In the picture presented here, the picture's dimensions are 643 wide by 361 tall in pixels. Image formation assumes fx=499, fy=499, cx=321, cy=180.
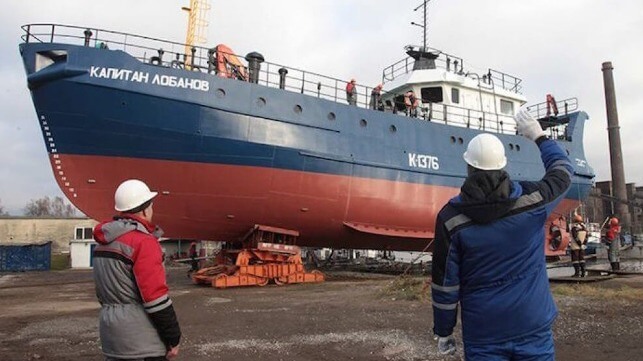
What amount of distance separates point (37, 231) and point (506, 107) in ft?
145

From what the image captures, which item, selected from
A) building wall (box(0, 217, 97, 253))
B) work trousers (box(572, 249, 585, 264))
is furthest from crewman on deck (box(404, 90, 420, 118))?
building wall (box(0, 217, 97, 253))

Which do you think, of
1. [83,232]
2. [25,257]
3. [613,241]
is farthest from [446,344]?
[83,232]

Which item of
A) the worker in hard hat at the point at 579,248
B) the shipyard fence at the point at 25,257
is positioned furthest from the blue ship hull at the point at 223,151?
the shipyard fence at the point at 25,257

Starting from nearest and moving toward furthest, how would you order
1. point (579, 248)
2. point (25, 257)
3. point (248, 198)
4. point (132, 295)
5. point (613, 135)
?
point (132, 295) → point (248, 198) → point (579, 248) → point (25, 257) → point (613, 135)

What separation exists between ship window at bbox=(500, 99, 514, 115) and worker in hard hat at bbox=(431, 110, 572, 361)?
17.1 metres

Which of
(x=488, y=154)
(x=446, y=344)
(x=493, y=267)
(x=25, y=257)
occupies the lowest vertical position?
(x=25, y=257)

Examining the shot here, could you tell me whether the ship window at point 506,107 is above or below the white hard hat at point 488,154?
above

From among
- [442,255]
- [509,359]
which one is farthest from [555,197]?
[509,359]

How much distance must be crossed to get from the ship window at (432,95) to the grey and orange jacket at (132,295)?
15.3 metres

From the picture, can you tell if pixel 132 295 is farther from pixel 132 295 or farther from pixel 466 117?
pixel 466 117

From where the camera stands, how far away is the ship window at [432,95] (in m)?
17.0

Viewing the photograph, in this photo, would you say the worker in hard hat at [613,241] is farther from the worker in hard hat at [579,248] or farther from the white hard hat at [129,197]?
the white hard hat at [129,197]

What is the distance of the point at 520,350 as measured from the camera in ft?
7.68

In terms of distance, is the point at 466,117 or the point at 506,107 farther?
the point at 506,107
